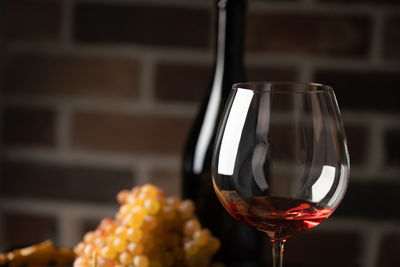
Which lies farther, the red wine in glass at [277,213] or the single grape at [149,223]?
the single grape at [149,223]

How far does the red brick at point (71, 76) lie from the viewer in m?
1.06

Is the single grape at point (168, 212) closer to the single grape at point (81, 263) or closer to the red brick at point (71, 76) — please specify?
the single grape at point (81, 263)

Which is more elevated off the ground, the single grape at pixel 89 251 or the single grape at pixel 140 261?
the single grape at pixel 89 251

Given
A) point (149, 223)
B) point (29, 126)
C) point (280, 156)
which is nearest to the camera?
point (280, 156)

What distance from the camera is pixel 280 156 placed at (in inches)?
23.5

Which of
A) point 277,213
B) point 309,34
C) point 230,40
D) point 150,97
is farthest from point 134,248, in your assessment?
point 309,34

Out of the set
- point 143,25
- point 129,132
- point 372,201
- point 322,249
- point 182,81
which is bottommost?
point 322,249

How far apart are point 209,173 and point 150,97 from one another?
274 mm

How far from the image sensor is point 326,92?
0.59 metres

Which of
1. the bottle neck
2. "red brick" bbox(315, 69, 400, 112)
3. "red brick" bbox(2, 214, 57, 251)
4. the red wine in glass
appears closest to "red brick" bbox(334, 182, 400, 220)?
"red brick" bbox(315, 69, 400, 112)

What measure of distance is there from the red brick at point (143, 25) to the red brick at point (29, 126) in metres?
0.18

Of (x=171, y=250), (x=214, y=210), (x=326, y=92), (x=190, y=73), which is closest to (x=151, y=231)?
(x=171, y=250)

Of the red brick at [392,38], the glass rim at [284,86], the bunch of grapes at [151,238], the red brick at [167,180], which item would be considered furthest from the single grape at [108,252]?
the red brick at [392,38]

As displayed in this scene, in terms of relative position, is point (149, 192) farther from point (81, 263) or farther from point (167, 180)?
point (167, 180)
